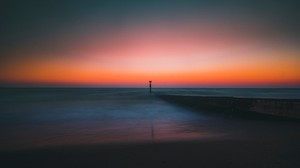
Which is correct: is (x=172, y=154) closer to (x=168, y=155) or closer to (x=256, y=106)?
(x=168, y=155)

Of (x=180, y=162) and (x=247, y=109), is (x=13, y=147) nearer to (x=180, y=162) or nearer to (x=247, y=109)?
(x=180, y=162)

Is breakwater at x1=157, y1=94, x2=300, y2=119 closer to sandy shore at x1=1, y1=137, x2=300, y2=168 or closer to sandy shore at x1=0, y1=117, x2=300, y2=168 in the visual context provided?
sandy shore at x1=0, y1=117, x2=300, y2=168

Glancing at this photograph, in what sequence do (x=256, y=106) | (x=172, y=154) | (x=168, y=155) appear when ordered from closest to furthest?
(x=168, y=155)
(x=172, y=154)
(x=256, y=106)

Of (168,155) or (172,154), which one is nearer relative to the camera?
(168,155)

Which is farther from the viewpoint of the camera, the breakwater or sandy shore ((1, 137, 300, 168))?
the breakwater

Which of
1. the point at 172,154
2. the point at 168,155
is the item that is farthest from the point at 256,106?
the point at 168,155

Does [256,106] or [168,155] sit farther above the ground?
[256,106]

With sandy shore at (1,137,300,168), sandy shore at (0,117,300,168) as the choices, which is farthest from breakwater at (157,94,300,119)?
sandy shore at (1,137,300,168)

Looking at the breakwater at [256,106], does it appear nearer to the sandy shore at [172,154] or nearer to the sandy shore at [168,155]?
the sandy shore at [172,154]

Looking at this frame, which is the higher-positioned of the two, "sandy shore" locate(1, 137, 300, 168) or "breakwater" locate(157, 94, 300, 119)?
"breakwater" locate(157, 94, 300, 119)

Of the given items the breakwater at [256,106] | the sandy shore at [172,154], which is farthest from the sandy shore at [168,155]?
the breakwater at [256,106]

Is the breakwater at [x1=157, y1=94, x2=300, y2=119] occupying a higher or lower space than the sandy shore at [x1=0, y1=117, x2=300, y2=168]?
higher

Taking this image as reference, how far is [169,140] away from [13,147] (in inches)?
284

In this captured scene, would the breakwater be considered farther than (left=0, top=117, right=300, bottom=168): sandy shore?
Yes
